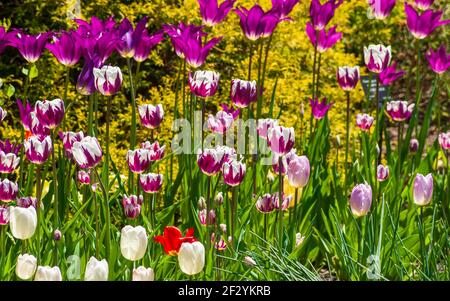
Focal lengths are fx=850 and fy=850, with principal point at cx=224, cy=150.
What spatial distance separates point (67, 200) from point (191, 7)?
1963 mm

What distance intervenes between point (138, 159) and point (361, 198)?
746 millimetres

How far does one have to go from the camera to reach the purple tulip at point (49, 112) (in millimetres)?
2561

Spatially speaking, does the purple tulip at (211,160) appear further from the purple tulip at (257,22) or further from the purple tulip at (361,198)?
the purple tulip at (257,22)

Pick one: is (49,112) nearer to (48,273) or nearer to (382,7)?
(48,273)

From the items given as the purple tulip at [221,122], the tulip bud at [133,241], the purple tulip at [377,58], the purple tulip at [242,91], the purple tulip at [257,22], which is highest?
the purple tulip at [257,22]

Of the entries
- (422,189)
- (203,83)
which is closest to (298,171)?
(422,189)

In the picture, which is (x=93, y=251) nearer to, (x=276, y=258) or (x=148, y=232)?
(x=148, y=232)

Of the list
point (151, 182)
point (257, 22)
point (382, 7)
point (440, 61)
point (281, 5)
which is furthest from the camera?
point (382, 7)

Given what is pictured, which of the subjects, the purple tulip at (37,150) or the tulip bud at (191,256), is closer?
the tulip bud at (191,256)

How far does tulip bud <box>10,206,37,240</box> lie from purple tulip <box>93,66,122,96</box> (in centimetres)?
60

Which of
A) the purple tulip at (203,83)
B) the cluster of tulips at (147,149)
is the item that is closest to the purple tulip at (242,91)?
the cluster of tulips at (147,149)

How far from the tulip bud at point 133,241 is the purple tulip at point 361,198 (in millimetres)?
746

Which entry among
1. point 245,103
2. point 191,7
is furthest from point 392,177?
point 191,7

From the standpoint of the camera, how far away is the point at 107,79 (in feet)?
8.96
